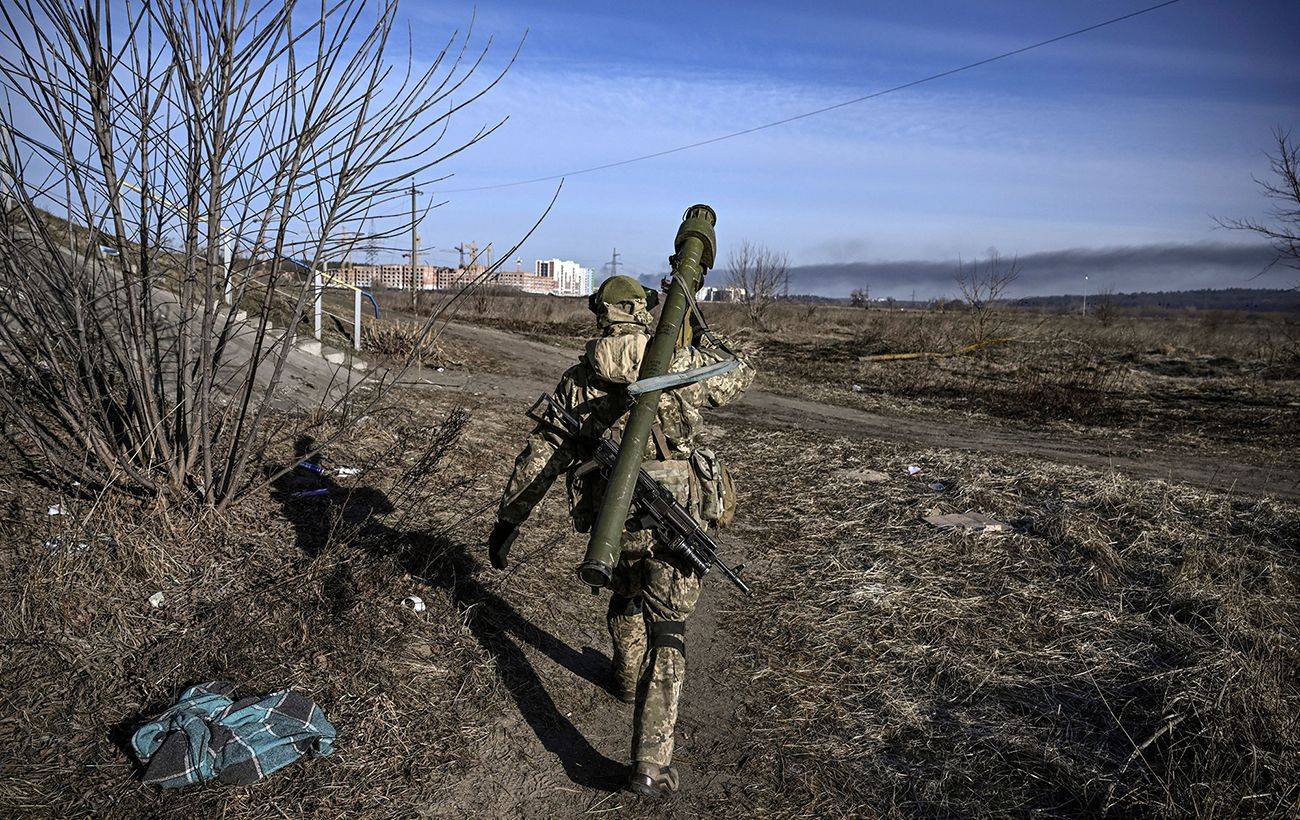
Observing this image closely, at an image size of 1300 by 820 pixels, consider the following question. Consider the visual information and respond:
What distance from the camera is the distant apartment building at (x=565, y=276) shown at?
212ft

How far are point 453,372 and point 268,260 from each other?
9355 millimetres

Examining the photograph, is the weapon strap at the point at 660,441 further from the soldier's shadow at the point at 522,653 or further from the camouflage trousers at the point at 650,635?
the soldier's shadow at the point at 522,653

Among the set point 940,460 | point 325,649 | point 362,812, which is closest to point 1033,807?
point 362,812

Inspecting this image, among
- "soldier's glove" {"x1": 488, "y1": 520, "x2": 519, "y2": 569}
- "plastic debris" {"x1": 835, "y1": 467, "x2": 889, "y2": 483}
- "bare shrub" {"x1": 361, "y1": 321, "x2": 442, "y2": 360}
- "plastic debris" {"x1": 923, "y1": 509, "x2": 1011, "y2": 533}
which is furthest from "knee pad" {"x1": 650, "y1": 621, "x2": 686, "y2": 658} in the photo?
"bare shrub" {"x1": 361, "y1": 321, "x2": 442, "y2": 360}

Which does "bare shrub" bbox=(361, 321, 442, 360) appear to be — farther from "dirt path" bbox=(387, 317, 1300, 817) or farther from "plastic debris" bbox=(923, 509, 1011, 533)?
"plastic debris" bbox=(923, 509, 1011, 533)

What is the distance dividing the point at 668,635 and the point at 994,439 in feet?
30.2

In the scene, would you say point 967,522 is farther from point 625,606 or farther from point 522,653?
point 522,653

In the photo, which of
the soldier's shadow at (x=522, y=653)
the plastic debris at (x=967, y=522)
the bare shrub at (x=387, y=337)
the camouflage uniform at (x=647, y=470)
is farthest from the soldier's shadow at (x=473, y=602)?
the bare shrub at (x=387, y=337)

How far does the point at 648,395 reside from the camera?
9.30 ft

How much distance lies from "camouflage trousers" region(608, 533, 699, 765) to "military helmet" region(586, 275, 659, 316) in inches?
39.9

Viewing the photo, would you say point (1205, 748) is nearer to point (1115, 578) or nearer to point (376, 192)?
point (1115, 578)

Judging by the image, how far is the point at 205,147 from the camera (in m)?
3.72

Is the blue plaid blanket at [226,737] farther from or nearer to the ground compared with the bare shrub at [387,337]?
nearer to the ground

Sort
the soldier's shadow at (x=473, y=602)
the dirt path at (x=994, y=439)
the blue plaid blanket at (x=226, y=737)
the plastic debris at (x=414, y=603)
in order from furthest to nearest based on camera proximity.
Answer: the dirt path at (x=994, y=439)
the plastic debris at (x=414, y=603)
the soldier's shadow at (x=473, y=602)
the blue plaid blanket at (x=226, y=737)
